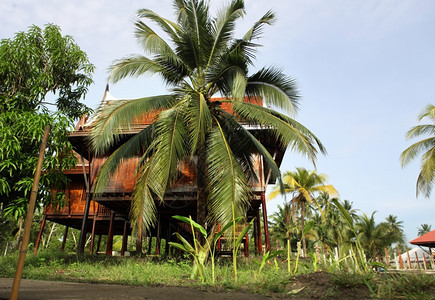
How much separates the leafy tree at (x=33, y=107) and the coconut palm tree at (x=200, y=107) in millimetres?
962

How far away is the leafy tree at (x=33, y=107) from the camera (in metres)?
7.14

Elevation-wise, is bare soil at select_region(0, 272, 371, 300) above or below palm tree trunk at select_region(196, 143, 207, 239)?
below

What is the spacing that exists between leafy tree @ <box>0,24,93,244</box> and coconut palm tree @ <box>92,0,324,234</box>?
962 mm

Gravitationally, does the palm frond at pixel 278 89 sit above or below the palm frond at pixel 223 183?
above

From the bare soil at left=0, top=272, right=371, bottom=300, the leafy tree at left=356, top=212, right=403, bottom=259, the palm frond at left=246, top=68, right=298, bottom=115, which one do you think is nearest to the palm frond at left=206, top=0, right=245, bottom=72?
the palm frond at left=246, top=68, right=298, bottom=115

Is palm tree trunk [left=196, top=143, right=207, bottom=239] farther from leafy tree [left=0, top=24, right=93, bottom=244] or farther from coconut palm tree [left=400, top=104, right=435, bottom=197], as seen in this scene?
coconut palm tree [left=400, top=104, right=435, bottom=197]

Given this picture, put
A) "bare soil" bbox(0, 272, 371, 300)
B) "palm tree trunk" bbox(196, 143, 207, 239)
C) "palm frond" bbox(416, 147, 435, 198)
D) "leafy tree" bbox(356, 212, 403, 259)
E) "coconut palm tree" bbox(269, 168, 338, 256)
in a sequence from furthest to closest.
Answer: "leafy tree" bbox(356, 212, 403, 259)
"coconut palm tree" bbox(269, 168, 338, 256)
"palm frond" bbox(416, 147, 435, 198)
"palm tree trunk" bbox(196, 143, 207, 239)
"bare soil" bbox(0, 272, 371, 300)

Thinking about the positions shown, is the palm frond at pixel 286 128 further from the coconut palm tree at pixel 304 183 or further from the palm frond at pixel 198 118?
the coconut palm tree at pixel 304 183

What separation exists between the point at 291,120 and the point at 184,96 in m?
3.25

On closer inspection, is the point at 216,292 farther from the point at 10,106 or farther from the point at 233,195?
the point at 10,106

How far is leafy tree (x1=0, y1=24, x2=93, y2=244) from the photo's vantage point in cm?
714

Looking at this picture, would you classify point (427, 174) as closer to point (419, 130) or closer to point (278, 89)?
point (419, 130)

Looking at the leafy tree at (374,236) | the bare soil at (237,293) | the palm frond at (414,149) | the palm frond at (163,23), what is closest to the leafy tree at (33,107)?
the palm frond at (163,23)

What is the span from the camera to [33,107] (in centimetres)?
814
